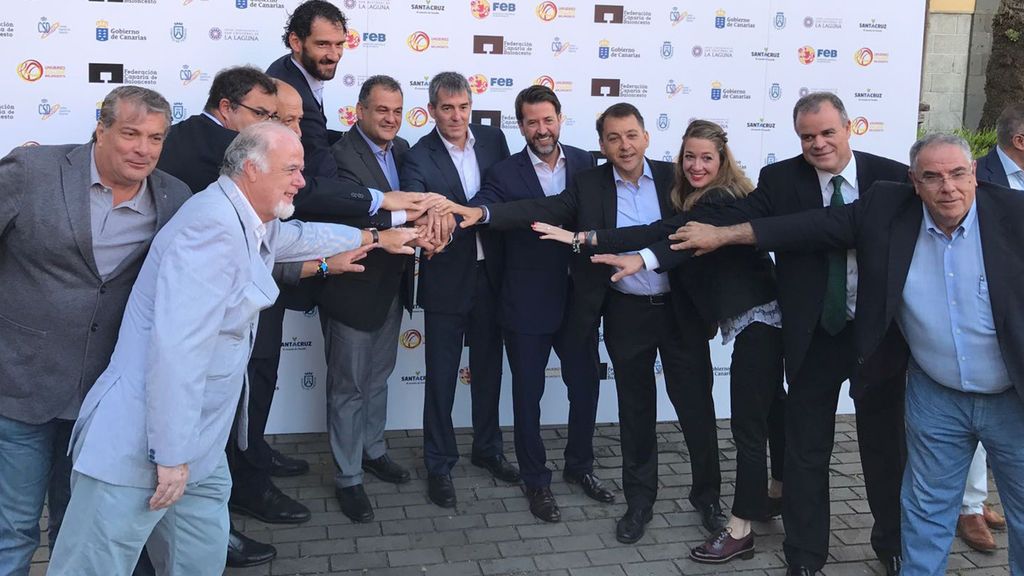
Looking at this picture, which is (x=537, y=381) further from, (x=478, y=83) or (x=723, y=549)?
(x=478, y=83)

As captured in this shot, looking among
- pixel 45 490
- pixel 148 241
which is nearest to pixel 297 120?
pixel 148 241

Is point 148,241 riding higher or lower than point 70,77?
lower

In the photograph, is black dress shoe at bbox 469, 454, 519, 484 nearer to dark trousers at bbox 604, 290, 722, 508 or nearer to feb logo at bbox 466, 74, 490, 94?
dark trousers at bbox 604, 290, 722, 508

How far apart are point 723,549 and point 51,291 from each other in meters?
2.96

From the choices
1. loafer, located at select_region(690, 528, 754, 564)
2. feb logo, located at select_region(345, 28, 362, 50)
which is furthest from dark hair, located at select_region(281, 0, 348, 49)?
loafer, located at select_region(690, 528, 754, 564)

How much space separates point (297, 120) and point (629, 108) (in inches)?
61.8

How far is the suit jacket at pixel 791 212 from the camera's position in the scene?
3.62m

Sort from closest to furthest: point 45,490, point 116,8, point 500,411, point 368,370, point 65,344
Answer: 1. point 65,344
2. point 45,490
3. point 368,370
4. point 116,8
5. point 500,411

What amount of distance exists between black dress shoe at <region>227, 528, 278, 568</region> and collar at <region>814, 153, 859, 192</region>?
293 centimetres

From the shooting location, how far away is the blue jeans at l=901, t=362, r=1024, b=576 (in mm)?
3152

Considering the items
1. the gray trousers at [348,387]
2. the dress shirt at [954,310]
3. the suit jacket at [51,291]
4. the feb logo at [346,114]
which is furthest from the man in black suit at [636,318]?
the suit jacket at [51,291]

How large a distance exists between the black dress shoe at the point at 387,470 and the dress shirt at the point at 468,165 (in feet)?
4.16

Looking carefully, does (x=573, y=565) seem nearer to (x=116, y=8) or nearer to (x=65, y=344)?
(x=65, y=344)

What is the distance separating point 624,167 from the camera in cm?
418
